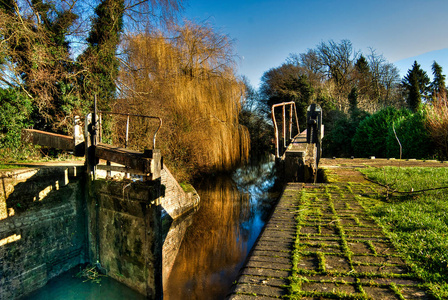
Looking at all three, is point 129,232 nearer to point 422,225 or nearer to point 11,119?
point 11,119

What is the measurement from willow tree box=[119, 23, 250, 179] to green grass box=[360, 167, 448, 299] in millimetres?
9465

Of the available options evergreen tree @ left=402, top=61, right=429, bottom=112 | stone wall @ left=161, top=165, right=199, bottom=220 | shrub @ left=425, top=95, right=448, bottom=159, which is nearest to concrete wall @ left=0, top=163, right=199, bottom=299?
stone wall @ left=161, top=165, right=199, bottom=220

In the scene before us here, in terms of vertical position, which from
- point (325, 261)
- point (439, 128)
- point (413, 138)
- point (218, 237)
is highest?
point (439, 128)

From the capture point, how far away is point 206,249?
8273mm

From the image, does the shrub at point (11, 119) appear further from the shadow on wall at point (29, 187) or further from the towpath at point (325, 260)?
the towpath at point (325, 260)

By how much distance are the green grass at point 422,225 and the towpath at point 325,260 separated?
0.11m

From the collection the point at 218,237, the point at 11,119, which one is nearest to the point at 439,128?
the point at 218,237

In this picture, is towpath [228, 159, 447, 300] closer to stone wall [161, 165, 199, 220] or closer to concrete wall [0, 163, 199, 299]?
concrete wall [0, 163, 199, 299]

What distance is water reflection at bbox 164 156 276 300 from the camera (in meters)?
6.48

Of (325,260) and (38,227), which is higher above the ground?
(325,260)

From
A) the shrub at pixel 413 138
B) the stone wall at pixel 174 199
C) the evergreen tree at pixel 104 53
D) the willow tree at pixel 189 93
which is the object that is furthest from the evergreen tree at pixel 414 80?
the evergreen tree at pixel 104 53

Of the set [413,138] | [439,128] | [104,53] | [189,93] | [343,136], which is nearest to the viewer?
[439,128]

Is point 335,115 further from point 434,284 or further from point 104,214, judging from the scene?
point 434,284

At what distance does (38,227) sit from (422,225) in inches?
287
